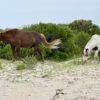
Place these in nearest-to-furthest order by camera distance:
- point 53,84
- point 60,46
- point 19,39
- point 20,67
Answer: point 53,84 < point 20,67 < point 19,39 < point 60,46

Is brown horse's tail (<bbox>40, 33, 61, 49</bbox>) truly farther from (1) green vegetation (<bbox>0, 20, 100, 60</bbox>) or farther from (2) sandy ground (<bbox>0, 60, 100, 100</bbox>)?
(2) sandy ground (<bbox>0, 60, 100, 100</bbox>)

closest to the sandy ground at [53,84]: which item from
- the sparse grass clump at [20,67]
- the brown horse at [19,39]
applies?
the sparse grass clump at [20,67]

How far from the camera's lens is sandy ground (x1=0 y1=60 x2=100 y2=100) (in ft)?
41.6

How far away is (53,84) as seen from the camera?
43.9 ft

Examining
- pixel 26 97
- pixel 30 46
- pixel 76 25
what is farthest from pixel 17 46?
pixel 76 25

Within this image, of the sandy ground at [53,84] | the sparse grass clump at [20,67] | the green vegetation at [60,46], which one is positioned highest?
the green vegetation at [60,46]

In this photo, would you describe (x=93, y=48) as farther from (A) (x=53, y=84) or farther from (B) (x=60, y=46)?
(A) (x=53, y=84)

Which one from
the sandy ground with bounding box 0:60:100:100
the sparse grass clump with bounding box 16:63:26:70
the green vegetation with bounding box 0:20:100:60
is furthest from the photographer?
the green vegetation with bounding box 0:20:100:60

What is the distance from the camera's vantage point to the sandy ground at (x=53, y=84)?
12.7 metres

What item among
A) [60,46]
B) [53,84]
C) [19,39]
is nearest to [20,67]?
[53,84]

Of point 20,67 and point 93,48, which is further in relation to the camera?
point 93,48

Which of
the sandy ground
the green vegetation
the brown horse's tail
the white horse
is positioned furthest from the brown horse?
the sandy ground

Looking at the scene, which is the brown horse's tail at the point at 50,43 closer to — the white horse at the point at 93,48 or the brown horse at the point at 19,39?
the brown horse at the point at 19,39

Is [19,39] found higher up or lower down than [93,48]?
higher up
